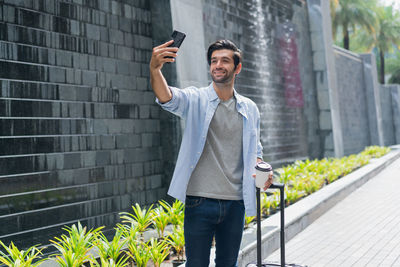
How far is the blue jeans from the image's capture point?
9.25ft

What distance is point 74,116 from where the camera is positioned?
18.9ft

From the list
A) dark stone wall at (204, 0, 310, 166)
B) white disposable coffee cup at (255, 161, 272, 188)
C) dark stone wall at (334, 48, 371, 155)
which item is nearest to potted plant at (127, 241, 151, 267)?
white disposable coffee cup at (255, 161, 272, 188)

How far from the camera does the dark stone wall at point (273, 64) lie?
999 cm

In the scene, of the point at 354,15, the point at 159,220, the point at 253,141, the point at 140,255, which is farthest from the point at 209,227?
the point at 354,15

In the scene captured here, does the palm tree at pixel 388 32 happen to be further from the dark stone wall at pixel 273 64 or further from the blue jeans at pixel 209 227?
the blue jeans at pixel 209 227

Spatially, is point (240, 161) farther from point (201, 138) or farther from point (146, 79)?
point (146, 79)

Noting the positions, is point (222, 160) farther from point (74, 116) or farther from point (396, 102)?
point (396, 102)

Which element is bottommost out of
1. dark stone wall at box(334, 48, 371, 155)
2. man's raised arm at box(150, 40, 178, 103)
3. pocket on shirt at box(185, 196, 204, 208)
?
pocket on shirt at box(185, 196, 204, 208)

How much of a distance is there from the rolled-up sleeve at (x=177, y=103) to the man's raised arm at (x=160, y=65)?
3.0 inches

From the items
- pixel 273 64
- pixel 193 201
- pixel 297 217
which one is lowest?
pixel 297 217

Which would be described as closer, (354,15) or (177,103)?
(177,103)

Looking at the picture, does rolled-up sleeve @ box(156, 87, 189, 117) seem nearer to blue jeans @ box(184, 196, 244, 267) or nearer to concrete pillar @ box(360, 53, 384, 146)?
blue jeans @ box(184, 196, 244, 267)

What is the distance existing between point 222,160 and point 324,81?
12.5 metres

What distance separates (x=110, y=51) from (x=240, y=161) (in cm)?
404
